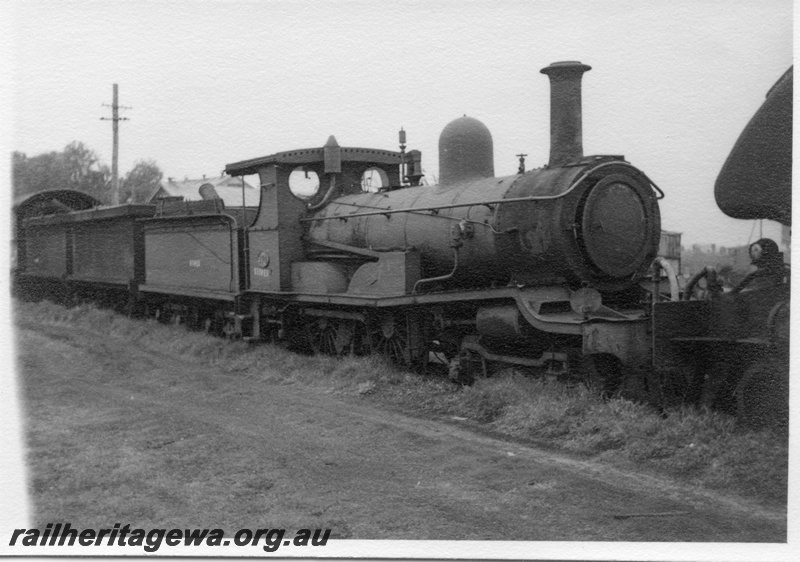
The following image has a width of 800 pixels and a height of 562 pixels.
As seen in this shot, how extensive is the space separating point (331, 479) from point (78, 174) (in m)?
14.5

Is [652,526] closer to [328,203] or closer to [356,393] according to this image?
[356,393]

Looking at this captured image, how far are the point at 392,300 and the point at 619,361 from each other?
294 cm

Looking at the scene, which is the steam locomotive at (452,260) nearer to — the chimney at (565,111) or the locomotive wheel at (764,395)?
the chimney at (565,111)

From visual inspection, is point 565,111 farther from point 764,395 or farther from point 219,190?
point 219,190

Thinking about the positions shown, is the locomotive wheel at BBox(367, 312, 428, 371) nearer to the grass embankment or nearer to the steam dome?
the grass embankment

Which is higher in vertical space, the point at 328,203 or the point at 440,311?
the point at 328,203

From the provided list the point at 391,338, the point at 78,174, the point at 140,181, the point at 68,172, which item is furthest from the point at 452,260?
the point at 140,181

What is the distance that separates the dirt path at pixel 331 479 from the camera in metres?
5.04

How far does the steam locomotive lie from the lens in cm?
770

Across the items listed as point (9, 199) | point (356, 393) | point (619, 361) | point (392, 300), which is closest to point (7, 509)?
point (9, 199)

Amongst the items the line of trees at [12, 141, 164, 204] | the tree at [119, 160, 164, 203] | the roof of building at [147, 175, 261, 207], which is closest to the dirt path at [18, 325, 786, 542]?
the line of trees at [12, 141, 164, 204]

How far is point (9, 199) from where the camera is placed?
6555mm

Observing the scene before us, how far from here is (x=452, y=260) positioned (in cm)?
908

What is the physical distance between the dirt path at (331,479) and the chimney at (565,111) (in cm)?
304
